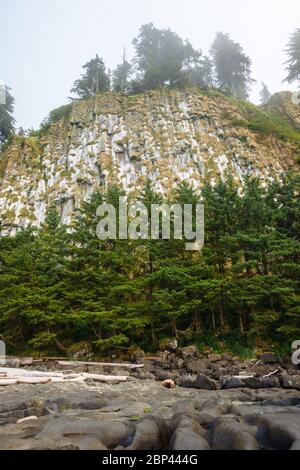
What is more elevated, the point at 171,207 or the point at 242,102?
the point at 242,102

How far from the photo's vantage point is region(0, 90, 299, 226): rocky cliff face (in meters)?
35.2

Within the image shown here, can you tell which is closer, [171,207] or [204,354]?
[204,354]

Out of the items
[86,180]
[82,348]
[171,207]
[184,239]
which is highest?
[86,180]

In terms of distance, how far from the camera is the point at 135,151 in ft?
124

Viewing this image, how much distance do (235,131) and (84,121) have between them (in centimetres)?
1992

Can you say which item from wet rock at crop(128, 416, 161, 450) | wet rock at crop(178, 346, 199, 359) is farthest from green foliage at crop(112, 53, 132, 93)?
wet rock at crop(128, 416, 161, 450)

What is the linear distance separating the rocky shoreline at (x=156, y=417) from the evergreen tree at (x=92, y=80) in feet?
177

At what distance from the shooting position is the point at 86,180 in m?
36.1

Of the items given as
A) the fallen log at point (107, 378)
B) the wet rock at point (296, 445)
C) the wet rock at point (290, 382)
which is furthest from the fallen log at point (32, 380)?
the wet rock at point (296, 445)

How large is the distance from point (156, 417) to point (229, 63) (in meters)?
62.3

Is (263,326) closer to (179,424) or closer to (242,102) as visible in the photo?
(179,424)

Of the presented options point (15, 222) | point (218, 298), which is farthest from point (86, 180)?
point (218, 298)

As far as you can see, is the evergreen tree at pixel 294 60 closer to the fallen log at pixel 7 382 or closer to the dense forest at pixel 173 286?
the dense forest at pixel 173 286
